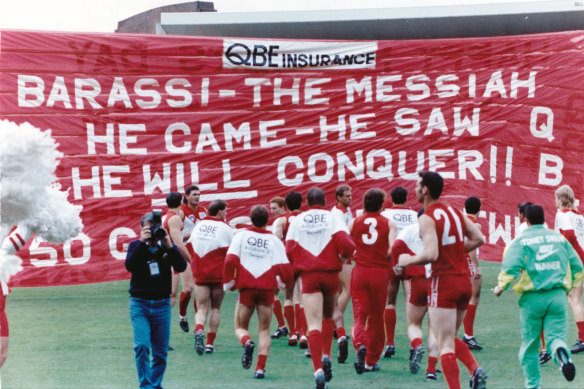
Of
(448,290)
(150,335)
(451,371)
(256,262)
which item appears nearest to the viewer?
(451,371)

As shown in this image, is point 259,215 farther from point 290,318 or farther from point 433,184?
point 290,318

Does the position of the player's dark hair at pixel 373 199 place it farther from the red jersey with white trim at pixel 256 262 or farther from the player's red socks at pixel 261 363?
the player's red socks at pixel 261 363

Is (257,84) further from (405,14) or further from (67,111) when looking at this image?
(405,14)

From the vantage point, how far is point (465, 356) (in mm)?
7160

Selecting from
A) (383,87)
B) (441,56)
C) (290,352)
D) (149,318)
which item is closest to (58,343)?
(290,352)

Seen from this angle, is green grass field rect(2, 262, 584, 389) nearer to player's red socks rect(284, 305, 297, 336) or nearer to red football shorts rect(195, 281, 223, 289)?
player's red socks rect(284, 305, 297, 336)

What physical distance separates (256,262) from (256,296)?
1.22 ft

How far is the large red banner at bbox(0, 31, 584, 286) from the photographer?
45.4ft

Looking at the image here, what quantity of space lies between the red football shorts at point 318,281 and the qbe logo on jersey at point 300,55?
272 inches

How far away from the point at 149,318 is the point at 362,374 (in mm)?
2542

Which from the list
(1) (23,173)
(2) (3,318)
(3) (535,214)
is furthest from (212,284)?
(1) (23,173)

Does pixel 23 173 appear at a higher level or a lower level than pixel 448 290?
higher

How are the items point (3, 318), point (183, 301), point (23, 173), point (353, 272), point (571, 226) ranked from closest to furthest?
point (23, 173)
point (3, 318)
point (353, 272)
point (571, 226)
point (183, 301)

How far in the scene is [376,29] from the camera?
18.5 meters
